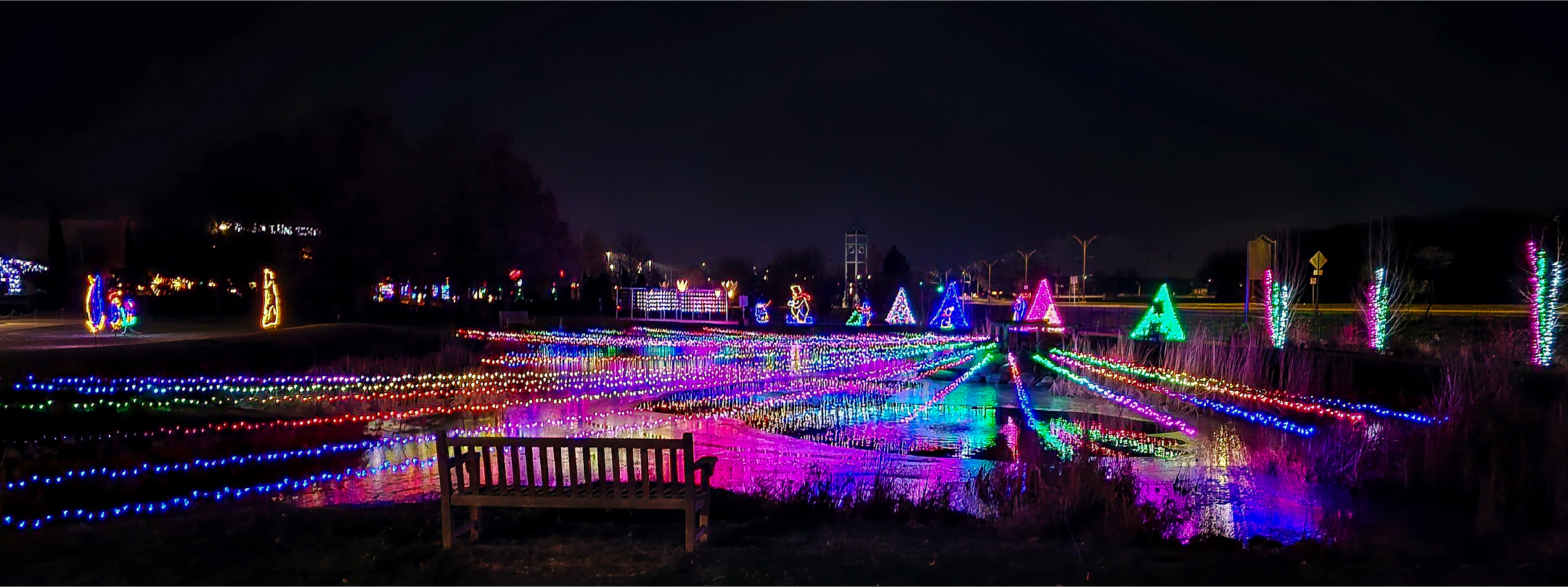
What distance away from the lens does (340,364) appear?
2150 centimetres

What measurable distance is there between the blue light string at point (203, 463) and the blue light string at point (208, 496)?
2.71ft

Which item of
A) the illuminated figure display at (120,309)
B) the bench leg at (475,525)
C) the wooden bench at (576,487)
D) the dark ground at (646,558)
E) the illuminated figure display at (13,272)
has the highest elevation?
the illuminated figure display at (13,272)

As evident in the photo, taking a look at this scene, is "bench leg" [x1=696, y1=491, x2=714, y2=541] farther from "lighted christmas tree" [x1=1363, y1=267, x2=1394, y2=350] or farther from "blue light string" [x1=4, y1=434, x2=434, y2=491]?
"lighted christmas tree" [x1=1363, y1=267, x2=1394, y2=350]

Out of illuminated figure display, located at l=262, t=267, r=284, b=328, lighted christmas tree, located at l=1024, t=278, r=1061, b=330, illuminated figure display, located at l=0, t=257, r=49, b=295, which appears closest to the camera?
illuminated figure display, located at l=262, t=267, r=284, b=328

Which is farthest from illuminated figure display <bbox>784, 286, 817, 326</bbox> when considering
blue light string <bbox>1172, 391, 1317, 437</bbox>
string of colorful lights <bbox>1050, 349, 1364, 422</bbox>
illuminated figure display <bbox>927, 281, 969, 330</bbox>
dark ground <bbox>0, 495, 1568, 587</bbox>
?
dark ground <bbox>0, 495, 1568, 587</bbox>

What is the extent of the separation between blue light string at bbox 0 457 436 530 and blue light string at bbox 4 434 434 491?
0.83 meters

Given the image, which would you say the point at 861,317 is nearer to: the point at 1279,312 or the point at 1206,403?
the point at 1279,312

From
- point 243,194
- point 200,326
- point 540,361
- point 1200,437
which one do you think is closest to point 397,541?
point 1200,437

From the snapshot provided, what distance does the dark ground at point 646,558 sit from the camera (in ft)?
20.8

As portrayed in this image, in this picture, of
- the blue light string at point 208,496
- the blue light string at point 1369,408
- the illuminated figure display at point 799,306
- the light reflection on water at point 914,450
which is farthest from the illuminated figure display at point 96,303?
the blue light string at point 1369,408

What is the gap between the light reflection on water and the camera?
956 centimetres

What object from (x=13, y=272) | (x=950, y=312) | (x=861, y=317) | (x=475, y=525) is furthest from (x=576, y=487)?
(x=13, y=272)

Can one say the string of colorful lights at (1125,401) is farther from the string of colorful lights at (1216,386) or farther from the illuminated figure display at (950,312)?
the illuminated figure display at (950,312)

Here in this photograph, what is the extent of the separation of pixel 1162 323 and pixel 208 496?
22.9m
